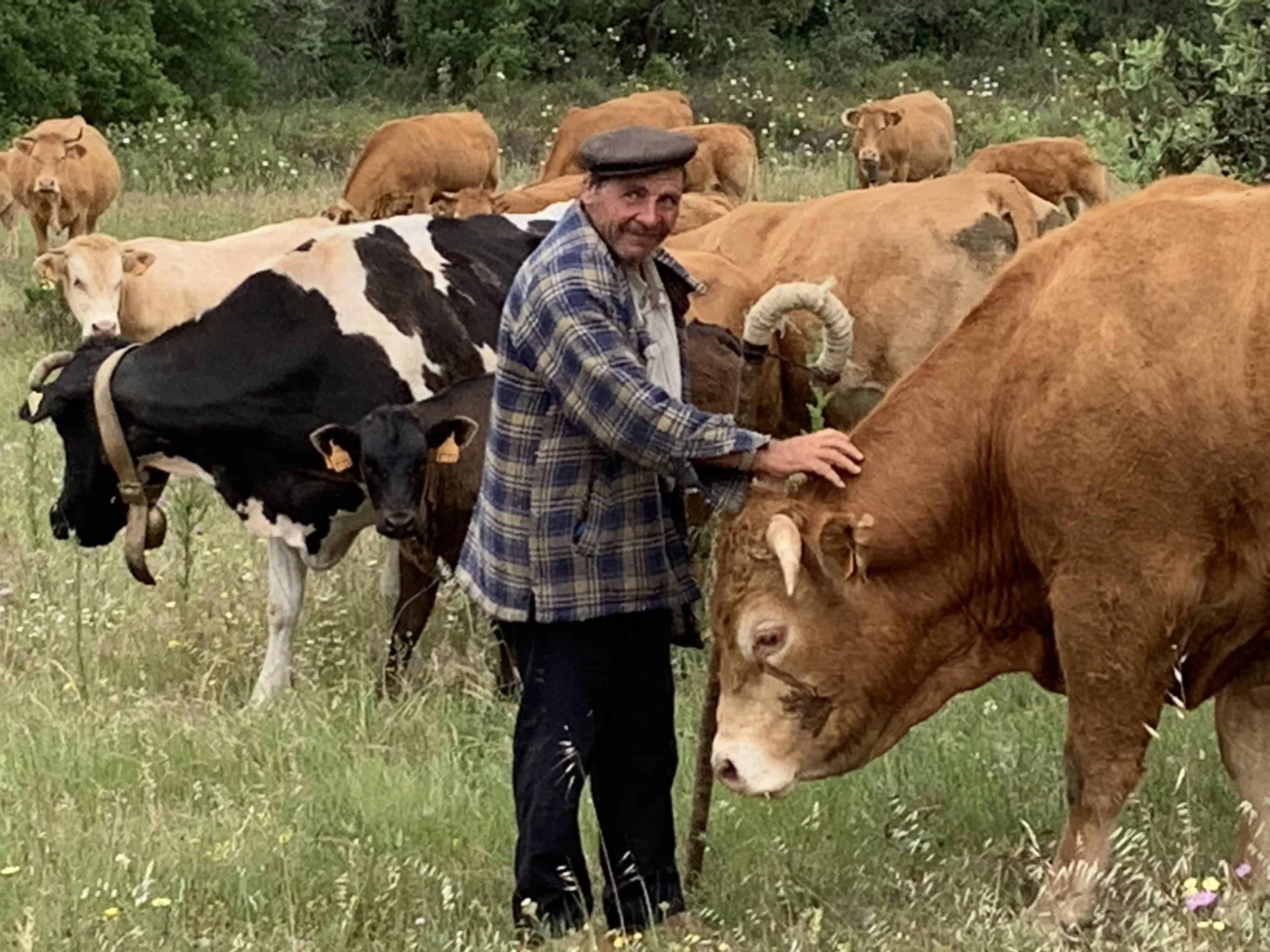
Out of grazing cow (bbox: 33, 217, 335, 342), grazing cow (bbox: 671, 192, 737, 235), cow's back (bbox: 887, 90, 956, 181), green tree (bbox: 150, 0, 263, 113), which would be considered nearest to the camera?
grazing cow (bbox: 671, 192, 737, 235)

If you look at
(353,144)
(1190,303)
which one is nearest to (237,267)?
(1190,303)

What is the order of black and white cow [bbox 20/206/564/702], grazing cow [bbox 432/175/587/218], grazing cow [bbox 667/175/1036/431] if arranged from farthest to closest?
grazing cow [bbox 432/175/587/218]
grazing cow [bbox 667/175/1036/431]
black and white cow [bbox 20/206/564/702]

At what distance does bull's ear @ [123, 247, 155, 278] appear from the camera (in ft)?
48.0

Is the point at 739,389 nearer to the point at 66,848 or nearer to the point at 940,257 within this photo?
Answer: the point at 66,848

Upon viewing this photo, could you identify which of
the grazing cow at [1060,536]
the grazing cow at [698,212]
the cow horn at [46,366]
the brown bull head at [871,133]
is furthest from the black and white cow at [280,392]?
the brown bull head at [871,133]

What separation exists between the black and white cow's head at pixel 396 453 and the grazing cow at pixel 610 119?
13.3 m

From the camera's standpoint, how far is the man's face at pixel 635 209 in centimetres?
509

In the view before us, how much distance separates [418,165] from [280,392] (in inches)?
598

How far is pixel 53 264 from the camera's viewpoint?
49.5ft

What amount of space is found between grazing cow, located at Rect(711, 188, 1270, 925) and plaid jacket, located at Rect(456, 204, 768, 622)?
10.4 inches

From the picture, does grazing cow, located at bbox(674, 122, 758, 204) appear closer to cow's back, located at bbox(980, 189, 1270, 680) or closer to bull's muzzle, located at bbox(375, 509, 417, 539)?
bull's muzzle, located at bbox(375, 509, 417, 539)

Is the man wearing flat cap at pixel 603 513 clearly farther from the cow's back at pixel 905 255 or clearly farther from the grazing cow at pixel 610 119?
the grazing cow at pixel 610 119

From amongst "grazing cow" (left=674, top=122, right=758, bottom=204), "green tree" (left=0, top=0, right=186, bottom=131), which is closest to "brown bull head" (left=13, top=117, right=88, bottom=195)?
"grazing cow" (left=674, top=122, right=758, bottom=204)

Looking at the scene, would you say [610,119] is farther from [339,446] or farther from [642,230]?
[642,230]
